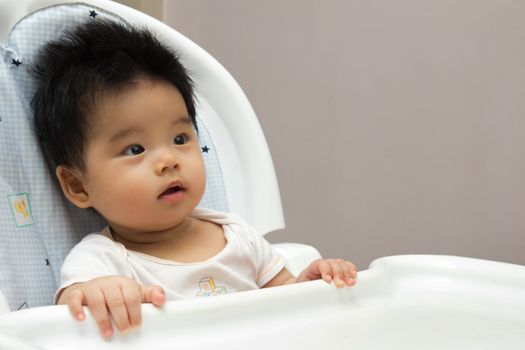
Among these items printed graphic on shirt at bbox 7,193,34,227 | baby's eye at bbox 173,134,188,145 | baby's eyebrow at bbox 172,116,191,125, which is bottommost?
printed graphic on shirt at bbox 7,193,34,227

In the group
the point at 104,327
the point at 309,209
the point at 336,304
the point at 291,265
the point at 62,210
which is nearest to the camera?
the point at 104,327

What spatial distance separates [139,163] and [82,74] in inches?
4.3

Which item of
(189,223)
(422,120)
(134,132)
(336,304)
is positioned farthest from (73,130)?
(422,120)

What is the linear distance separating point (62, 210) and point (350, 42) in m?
0.89

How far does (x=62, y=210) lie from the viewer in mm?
710

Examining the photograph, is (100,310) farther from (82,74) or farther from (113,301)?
(82,74)

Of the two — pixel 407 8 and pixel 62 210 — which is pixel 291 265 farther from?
pixel 407 8

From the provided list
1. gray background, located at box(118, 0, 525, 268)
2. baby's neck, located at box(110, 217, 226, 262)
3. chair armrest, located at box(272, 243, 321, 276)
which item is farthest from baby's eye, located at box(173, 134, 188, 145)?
gray background, located at box(118, 0, 525, 268)

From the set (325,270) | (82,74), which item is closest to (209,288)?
(325,270)

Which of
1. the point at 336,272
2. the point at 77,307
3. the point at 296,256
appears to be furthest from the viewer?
the point at 296,256

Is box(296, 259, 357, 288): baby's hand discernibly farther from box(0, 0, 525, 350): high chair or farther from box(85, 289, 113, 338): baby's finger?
box(85, 289, 113, 338): baby's finger

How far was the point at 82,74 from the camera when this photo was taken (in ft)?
2.17

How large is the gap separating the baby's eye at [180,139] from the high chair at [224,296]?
140mm

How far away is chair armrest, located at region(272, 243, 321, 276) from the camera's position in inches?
32.3
